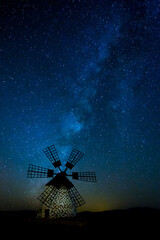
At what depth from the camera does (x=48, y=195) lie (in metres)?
15.5

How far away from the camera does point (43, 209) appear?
15398mm

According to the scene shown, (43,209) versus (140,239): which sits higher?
(43,209)

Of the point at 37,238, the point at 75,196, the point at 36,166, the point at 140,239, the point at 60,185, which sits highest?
the point at 36,166

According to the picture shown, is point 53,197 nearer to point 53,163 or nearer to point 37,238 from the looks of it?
point 53,163

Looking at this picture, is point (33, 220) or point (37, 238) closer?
point (37, 238)

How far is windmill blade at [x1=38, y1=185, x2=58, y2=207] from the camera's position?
15.3 metres

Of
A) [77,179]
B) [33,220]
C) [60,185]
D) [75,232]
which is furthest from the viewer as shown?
[77,179]

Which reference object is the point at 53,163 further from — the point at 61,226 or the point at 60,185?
the point at 61,226

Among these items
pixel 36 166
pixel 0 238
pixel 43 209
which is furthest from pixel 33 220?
pixel 36 166

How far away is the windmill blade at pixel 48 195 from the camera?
15266 millimetres

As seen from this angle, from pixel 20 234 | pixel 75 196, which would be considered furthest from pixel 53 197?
pixel 20 234

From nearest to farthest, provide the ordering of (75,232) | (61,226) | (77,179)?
1. (75,232)
2. (61,226)
3. (77,179)

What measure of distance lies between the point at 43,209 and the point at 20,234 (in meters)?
6.61

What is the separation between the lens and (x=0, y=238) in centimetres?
830
